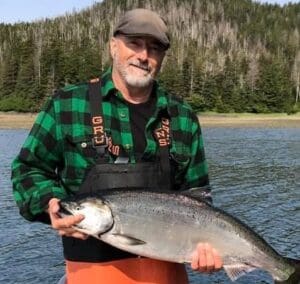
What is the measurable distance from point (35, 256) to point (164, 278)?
1098 cm

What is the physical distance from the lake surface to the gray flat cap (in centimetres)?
909

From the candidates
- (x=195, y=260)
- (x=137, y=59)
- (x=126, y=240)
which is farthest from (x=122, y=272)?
(x=137, y=59)

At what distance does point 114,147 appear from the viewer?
4.50 meters

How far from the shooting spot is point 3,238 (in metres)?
16.8

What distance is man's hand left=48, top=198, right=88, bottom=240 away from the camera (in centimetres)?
394

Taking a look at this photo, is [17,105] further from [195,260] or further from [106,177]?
[195,260]

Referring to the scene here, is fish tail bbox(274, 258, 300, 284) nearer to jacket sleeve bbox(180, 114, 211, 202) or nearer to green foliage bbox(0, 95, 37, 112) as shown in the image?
jacket sleeve bbox(180, 114, 211, 202)

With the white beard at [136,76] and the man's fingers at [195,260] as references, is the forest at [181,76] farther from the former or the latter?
the man's fingers at [195,260]

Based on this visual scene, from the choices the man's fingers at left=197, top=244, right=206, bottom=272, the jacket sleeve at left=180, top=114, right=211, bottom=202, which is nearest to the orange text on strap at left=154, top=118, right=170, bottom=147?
the jacket sleeve at left=180, top=114, right=211, bottom=202

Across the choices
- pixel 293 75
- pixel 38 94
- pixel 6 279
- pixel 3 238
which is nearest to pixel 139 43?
pixel 6 279

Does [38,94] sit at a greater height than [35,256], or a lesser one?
lesser

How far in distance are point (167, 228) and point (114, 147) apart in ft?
2.35

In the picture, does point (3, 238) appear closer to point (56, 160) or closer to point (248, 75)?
point (56, 160)

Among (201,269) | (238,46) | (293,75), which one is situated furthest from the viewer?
(238,46)
